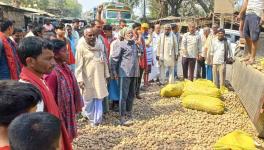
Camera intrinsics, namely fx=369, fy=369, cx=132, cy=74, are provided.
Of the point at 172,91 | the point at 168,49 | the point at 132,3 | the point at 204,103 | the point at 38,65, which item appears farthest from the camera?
the point at 132,3

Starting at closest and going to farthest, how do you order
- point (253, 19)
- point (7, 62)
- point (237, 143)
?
1. point (7, 62)
2. point (237, 143)
3. point (253, 19)

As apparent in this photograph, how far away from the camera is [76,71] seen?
6207 millimetres

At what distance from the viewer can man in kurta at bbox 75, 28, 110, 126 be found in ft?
20.4

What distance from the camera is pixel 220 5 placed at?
11.4 metres

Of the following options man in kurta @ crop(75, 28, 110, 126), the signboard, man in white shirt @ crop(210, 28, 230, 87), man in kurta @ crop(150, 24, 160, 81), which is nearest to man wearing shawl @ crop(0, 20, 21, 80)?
man in kurta @ crop(75, 28, 110, 126)

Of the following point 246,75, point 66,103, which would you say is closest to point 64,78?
point 66,103

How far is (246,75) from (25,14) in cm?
2693

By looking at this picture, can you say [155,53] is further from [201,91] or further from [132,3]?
[132,3]

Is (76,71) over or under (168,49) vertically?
under

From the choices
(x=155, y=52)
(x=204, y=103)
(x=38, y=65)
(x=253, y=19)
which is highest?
(x=253, y=19)

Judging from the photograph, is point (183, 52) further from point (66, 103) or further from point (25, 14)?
point (25, 14)

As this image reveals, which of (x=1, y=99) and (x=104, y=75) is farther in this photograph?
(x=104, y=75)

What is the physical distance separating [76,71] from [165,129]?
1876 mm

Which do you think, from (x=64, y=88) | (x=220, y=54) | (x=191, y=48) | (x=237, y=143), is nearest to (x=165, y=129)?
(x=237, y=143)
